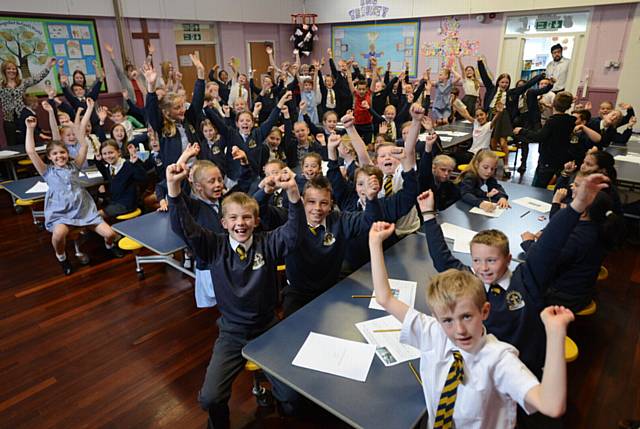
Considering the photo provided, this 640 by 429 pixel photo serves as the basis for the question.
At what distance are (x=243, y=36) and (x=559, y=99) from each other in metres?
8.69

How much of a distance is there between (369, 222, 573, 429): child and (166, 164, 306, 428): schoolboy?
908 millimetres

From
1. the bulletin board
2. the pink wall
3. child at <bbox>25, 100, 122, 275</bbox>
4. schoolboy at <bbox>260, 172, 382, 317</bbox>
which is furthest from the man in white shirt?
the bulletin board

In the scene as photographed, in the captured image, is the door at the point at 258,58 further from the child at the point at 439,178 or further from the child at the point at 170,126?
the child at the point at 439,178

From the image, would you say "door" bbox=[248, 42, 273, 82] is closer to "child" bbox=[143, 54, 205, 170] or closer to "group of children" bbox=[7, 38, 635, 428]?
"group of children" bbox=[7, 38, 635, 428]

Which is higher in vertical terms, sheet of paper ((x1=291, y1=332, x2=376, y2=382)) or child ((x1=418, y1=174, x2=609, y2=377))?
child ((x1=418, y1=174, x2=609, y2=377))

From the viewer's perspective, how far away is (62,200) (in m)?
3.81

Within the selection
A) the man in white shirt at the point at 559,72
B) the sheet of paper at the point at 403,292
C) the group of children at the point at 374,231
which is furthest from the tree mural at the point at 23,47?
the man in white shirt at the point at 559,72

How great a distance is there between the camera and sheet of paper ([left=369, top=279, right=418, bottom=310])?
2072mm

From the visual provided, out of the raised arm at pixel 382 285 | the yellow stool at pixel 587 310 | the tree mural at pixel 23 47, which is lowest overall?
the yellow stool at pixel 587 310

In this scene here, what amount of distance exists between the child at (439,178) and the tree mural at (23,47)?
7.92 m

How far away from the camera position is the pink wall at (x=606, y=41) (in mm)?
7766

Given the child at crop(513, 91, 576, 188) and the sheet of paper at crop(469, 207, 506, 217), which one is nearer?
the sheet of paper at crop(469, 207, 506, 217)

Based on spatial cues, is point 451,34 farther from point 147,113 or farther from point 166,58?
point 147,113

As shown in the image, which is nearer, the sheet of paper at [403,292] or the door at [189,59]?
the sheet of paper at [403,292]
